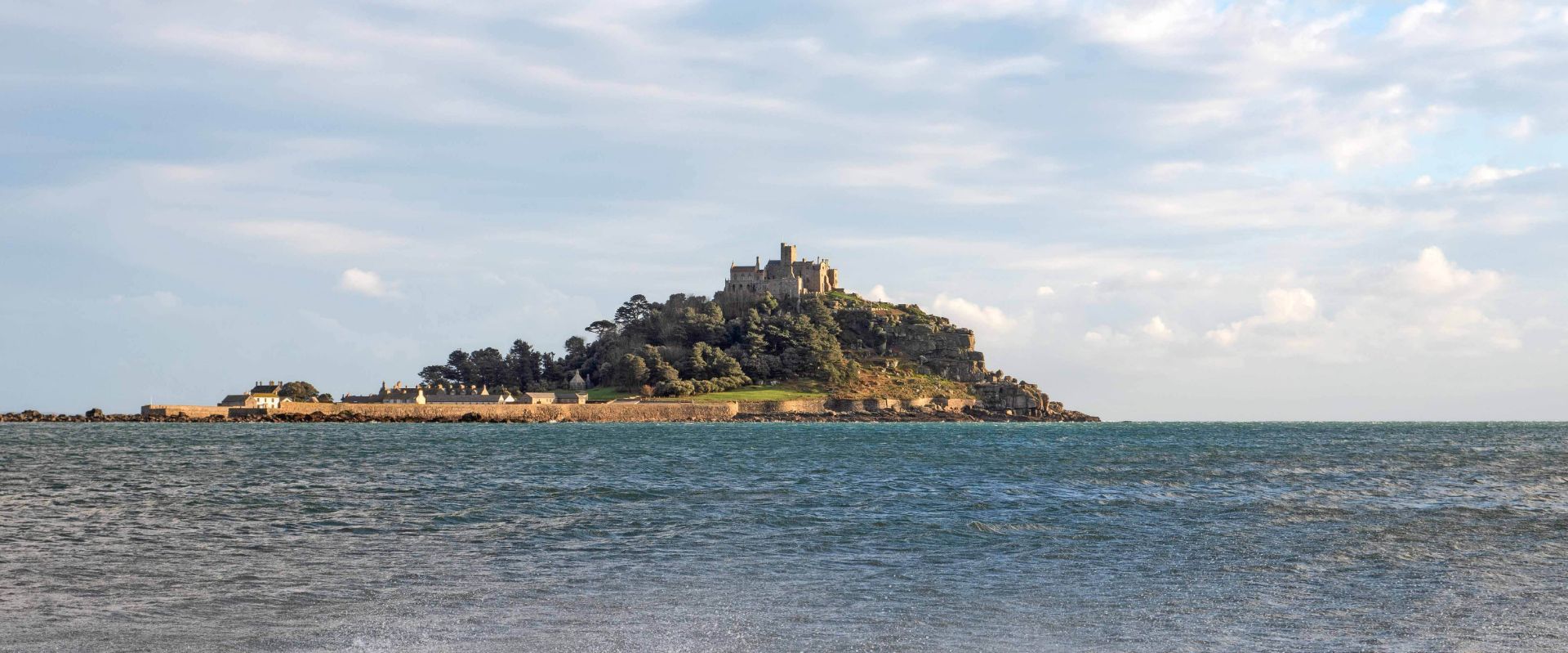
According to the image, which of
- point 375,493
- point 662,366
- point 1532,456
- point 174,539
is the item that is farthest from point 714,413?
point 174,539

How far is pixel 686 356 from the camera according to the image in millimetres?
171500

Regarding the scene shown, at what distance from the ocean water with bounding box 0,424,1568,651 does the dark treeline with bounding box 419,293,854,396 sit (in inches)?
4875

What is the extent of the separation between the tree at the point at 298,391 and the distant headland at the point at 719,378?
0.64ft

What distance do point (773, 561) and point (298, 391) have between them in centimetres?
14155

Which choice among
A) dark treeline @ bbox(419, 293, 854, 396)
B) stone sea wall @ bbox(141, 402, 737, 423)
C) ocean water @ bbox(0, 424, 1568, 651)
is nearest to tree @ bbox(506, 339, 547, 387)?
dark treeline @ bbox(419, 293, 854, 396)

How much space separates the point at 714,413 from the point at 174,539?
129m

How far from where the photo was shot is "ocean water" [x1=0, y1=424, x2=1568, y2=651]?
1410cm

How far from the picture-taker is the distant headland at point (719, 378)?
461 ft

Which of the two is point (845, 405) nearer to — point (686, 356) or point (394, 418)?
point (686, 356)

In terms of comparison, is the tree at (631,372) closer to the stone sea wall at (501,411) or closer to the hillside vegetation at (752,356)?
the hillside vegetation at (752,356)

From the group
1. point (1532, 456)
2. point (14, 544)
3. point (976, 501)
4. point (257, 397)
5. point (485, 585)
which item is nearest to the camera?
point (485, 585)

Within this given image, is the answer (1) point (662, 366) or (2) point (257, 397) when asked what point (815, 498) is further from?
(1) point (662, 366)

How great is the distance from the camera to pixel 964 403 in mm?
176250

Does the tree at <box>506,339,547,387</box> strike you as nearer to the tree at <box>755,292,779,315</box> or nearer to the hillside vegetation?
the hillside vegetation
